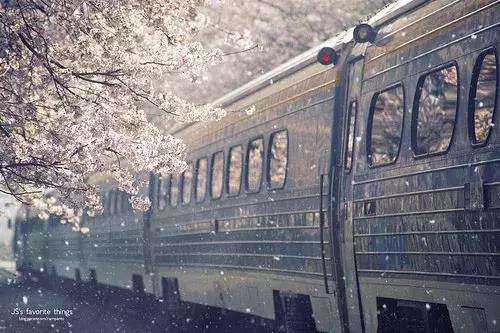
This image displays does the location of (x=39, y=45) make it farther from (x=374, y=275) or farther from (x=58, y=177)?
(x=374, y=275)

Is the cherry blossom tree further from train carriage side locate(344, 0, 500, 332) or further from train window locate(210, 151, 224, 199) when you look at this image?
train window locate(210, 151, 224, 199)

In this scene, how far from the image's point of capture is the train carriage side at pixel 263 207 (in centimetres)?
920

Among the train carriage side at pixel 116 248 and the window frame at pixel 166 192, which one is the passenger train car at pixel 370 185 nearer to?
the window frame at pixel 166 192

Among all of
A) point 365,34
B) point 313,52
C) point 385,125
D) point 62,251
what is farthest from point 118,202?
point 385,125

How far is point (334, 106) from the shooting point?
8.88 metres

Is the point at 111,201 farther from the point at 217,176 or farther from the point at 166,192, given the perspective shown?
the point at 217,176

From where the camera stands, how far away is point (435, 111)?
7055mm

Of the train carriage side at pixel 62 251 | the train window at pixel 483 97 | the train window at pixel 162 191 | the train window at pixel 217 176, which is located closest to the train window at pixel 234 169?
the train window at pixel 217 176

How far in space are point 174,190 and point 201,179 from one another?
69.8 inches

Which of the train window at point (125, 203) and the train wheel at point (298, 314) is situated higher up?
the train window at point (125, 203)

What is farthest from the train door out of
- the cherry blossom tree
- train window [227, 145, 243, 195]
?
train window [227, 145, 243, 195]

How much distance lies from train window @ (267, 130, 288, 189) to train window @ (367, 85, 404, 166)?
2.22 meters

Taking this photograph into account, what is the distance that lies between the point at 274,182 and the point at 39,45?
317cm

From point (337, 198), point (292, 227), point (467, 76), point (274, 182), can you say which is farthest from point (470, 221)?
point (274, 182)
